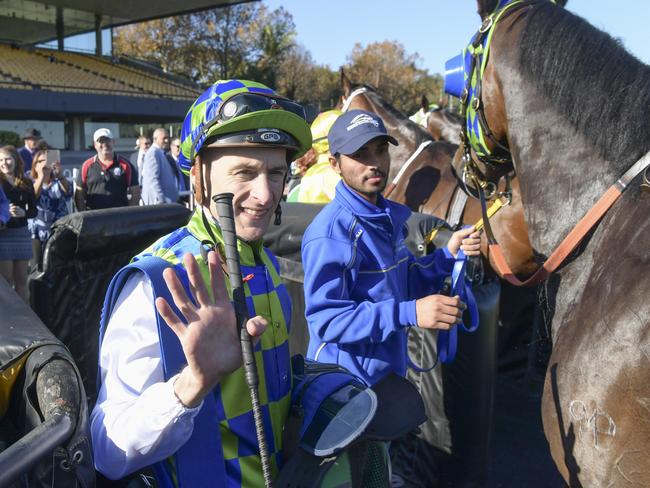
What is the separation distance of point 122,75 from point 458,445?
3365 cm

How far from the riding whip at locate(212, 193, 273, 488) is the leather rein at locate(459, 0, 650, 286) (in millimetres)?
1294

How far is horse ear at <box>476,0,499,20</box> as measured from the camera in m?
2.84

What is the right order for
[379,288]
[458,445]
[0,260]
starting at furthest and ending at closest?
[0,260]
[458,445]
[379,288]

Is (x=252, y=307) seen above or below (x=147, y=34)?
below

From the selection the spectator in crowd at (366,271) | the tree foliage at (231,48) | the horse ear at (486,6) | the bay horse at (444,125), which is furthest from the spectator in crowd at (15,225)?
the tree foliage at (231,48)

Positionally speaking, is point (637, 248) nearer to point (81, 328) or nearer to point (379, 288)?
point (379, 288)

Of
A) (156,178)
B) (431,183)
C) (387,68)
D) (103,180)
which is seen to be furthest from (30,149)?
(387,68)

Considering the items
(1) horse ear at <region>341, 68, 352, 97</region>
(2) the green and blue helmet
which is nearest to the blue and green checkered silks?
(2) the green and blue helmet

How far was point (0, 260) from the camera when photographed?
6.20m

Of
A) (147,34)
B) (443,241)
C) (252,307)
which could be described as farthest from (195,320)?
(147,34)

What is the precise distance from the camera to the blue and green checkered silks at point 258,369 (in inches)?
56.4

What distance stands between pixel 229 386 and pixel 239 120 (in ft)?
2.10

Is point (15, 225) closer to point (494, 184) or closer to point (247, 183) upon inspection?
point (494, 184)

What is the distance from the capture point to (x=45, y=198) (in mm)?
7457
